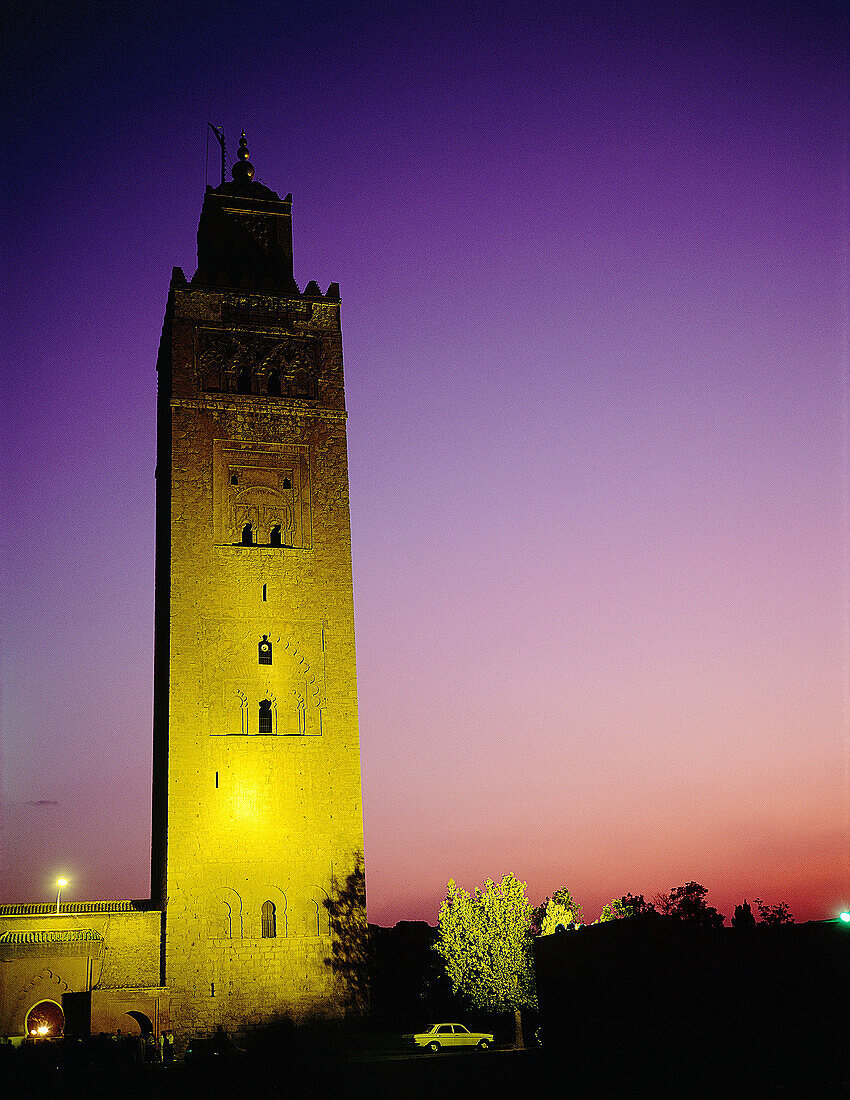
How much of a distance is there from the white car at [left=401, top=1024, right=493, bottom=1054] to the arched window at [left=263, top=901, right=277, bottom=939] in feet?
21.0

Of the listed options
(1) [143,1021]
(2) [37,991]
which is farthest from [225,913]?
(2) [37,991]

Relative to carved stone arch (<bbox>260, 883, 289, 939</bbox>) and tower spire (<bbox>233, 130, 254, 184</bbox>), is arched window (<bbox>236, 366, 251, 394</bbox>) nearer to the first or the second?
tower spire (<bbox>233, 130, 254, 184</bbox>)

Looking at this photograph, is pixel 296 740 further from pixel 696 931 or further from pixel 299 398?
pixel 696 931

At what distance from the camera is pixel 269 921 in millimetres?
26203

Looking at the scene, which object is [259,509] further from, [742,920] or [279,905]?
[742,920]

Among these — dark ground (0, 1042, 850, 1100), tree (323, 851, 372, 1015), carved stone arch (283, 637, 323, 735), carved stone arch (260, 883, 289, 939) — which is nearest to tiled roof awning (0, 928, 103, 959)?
carved stone arch (260, 883, 289, 939)

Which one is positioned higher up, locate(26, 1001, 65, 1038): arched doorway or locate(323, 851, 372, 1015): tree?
locate(323, 851, 372, 1015): tree

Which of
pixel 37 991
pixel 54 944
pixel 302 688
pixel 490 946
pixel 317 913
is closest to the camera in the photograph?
pixel 37 991

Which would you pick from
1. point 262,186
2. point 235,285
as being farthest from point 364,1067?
point 262,186

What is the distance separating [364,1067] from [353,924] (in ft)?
20.6

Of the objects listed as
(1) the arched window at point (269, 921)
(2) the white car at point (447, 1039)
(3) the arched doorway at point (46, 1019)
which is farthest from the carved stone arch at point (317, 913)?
(3) the arched doorway at point (46, 1019)

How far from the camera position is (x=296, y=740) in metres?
27.9

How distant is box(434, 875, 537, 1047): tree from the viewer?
1571 inches

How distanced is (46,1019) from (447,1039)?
10.8 m
